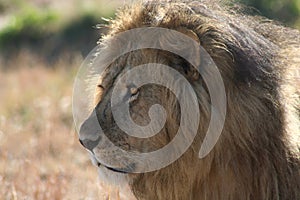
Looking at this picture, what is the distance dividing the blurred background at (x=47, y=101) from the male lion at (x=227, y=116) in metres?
0.74

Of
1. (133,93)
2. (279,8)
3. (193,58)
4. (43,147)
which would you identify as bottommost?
(279,8)

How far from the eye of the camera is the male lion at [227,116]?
122 inches

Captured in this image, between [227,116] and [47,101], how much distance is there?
643 cm

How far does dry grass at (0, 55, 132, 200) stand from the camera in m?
4.64

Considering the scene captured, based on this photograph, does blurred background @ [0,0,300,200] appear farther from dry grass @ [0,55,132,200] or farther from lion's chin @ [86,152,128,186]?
lion's chin @ [86,152,128,186]

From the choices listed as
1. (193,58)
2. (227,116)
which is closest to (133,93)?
(193,58)

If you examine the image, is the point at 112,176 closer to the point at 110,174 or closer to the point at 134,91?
the point at 110,174

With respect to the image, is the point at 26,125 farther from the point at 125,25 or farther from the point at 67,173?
the point at 125,25

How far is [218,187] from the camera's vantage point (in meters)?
3.20

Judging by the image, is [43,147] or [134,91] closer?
[134,91]

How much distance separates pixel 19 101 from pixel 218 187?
6944 mm

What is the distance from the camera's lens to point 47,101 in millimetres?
9312

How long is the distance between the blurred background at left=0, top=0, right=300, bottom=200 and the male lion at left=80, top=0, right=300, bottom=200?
2.43 feet

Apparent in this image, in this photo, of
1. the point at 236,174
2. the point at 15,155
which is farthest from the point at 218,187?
the point at 15,155
